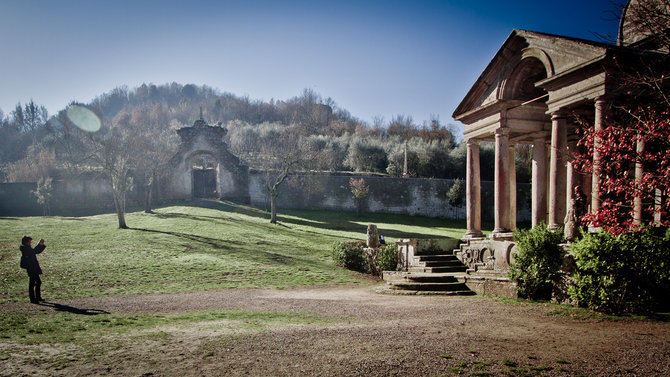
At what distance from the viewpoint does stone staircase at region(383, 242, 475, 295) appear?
11.1 m

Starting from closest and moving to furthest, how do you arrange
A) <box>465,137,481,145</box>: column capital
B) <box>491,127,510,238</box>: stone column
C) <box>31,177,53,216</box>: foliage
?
<box>491,127,510,238</box>: stone column → <box>465,137,481,145</box>: column capital → <box>31,177,53,216</box>: foliage

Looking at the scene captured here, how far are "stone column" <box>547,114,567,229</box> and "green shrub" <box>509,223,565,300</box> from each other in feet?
7.66

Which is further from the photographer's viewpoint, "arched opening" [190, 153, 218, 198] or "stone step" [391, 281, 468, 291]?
"arched opening" [190, 153, 218, 198]

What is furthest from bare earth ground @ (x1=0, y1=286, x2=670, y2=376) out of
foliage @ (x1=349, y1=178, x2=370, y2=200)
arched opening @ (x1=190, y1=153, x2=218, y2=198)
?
arched opening @ (x1=190, y1=153, x2=218, y2=198)

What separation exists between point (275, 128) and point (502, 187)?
57698 mm

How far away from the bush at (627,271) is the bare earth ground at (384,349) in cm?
56

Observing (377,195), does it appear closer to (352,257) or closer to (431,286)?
(352,257)

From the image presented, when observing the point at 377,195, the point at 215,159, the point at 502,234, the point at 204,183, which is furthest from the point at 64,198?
the point at 502,234

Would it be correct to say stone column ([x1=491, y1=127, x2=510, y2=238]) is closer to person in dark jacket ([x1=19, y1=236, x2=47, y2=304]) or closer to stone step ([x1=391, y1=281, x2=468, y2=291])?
stone step ([x1=391, y1=281, x2=468, y2=291])

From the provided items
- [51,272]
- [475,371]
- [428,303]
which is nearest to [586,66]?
[428,303]

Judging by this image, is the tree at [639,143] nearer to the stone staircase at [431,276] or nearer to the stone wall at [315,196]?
the stone staircase at [431,276]

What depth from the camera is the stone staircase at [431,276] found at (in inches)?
436

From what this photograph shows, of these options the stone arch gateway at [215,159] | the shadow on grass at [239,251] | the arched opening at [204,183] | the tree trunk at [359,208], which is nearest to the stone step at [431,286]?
the shadow on grass at [239,251]

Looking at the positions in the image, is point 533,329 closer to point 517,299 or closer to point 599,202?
point 517,299
